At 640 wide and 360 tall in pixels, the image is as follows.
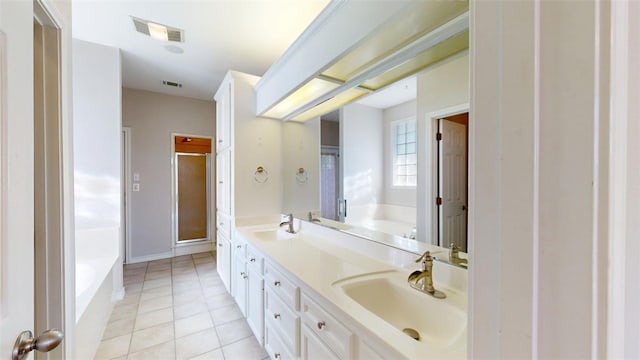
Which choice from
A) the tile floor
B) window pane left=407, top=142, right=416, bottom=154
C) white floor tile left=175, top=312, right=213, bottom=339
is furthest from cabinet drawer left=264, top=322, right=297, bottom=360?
window pane left=407, top=142, right=416, bottom=154

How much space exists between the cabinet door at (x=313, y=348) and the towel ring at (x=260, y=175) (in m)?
1.73

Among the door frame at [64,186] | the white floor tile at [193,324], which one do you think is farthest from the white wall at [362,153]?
the white floor tile at [193,324]

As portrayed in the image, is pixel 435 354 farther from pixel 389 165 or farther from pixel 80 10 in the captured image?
pixel 80 10

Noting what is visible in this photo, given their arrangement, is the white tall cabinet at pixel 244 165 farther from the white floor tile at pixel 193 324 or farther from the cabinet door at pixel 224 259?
the white floor tile at pixel 193 324

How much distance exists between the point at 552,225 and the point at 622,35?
0.23m

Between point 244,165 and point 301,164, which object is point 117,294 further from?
point 301,164

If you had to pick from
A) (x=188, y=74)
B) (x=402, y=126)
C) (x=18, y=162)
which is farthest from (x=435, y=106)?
(x=188, y=74)

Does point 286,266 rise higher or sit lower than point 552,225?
lower

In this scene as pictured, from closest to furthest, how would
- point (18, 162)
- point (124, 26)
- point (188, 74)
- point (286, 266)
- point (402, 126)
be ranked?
point (18, 162) < point (286, 266) < point (402, 126) < point (124, 26) < point (188, 74)

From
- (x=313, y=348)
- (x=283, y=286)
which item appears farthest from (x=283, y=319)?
(x=313, y=348)

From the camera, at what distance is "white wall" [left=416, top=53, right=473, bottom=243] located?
4.24ft

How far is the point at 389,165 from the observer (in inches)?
66.7

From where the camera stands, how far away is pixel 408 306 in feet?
3.94

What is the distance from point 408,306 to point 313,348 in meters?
0.48
